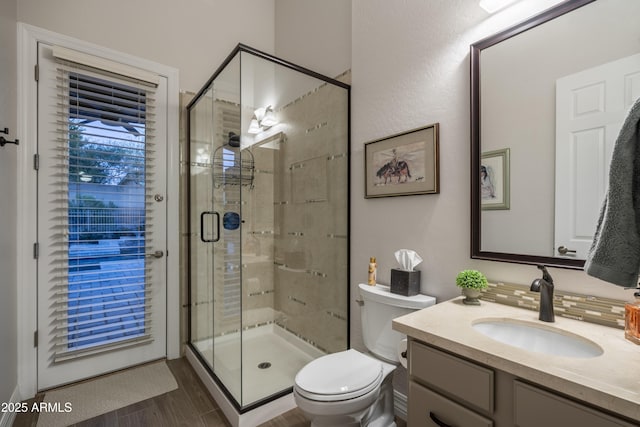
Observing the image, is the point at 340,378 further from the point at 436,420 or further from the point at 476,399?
the point at 476,399

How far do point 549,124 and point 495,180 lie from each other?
0.29m

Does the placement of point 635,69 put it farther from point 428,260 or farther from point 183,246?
point 183,246

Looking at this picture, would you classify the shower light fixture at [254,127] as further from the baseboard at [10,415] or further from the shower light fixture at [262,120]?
the baseboard at [10,415]

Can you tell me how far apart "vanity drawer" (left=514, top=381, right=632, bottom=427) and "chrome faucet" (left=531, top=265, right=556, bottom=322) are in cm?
43

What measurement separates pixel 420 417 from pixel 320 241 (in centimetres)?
137

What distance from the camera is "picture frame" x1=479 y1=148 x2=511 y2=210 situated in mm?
1333

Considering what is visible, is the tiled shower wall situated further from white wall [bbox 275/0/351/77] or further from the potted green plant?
the potted green plant

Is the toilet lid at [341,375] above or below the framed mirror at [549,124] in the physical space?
below

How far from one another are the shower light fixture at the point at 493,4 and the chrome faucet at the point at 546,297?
3.89 feet

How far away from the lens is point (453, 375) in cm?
94

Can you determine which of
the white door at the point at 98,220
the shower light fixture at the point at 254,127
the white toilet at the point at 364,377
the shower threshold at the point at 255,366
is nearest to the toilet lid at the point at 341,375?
the white toilet at the point at 364,377

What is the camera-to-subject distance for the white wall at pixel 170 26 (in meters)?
2.11

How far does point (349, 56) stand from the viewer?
86.5 inches

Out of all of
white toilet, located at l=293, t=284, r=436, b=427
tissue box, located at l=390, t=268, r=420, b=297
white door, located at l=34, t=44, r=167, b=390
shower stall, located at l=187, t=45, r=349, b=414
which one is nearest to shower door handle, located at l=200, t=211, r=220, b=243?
shower stall, located at l=187, t=45, r=349, b=414
